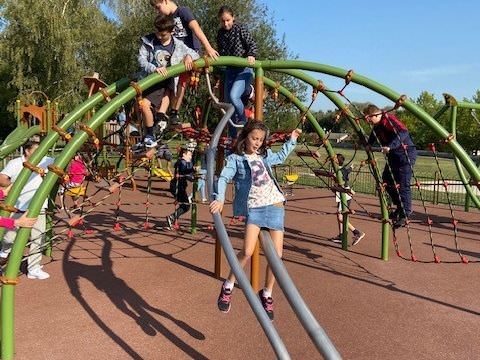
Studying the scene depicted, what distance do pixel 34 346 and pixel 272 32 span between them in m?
21.6

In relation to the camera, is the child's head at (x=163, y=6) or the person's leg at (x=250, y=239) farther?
the child's head at (x=163, y=6)

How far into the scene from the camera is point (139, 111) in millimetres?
4688

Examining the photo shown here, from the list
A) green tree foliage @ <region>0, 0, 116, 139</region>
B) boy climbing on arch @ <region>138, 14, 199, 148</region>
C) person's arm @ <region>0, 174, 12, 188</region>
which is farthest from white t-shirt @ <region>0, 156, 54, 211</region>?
Result: green tree foliage @ <region>0, 0, 116, 139</region>

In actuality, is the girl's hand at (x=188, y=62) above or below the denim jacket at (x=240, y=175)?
above

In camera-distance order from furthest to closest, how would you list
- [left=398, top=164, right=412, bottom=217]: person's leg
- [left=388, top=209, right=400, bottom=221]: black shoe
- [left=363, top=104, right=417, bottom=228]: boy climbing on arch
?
[left=388, top=209, right=400, bottom=221]: black shoe → [left=398, top=164, right=412, bottom=217]: person's leg → [left=363, top=104, right=417, bottom=228]: boy climbing on arch

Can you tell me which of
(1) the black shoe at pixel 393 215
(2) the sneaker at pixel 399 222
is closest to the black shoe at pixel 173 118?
(2) the sneaker at pixel 399 222

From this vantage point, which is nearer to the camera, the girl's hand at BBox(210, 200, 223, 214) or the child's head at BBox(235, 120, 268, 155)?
the girl's hand at BBox(210, 200, 223, 214)

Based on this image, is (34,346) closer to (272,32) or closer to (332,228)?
(332,228)

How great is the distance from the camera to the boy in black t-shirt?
4.64 m

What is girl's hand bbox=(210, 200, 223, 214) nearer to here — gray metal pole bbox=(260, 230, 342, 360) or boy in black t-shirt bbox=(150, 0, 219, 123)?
gray metal pole bbox=(260, 230, 342, 360)

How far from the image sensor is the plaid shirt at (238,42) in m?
5.17

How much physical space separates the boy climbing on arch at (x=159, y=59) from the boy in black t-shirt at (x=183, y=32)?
3.0 inches

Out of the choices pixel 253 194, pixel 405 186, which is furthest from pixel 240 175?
pixel 405 186

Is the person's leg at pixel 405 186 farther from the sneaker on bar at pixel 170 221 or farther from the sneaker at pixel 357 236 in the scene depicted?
the sneaker on bar at pixel 170 221
